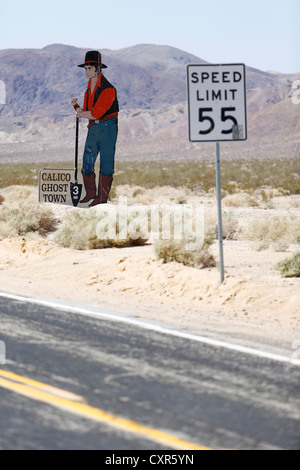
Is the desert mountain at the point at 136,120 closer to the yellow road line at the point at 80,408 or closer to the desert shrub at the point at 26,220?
the desert shrub at the point at 26,220

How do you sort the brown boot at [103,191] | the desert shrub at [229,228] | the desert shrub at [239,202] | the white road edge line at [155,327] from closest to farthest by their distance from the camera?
1. the white road edge line at [155,327]
2. the desert shrub at [229,228]
3. the brown boot at [103,191]
4. the desert shrub at [239,202]

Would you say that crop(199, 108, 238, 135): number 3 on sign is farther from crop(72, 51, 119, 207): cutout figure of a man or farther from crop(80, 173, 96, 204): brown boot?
crop(80, 173, 96, 204): brown boot

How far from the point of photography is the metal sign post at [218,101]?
10.6m

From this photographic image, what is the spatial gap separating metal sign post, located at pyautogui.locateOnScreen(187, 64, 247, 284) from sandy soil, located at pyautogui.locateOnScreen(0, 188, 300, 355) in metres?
1.23

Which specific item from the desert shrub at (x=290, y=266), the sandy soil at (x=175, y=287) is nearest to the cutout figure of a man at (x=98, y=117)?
the sandy soil at (x=175, y=287)

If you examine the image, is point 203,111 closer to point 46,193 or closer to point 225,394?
point 225,394

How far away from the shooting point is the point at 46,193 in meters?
21.1

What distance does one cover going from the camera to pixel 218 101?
10648 millimetres

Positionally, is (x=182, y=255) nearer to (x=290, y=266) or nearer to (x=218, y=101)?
(x=290, y=266)

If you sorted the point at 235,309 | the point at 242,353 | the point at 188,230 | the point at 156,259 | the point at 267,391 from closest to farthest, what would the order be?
the point at 267,391 → the point at 242,353 → the point at 235,309 → the point at 156,259 → the point at 188,230

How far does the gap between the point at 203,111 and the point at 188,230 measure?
15.8ft

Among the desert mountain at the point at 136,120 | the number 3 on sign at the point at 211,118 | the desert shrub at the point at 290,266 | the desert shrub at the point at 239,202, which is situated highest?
the desert mountain at the point at 136,120
